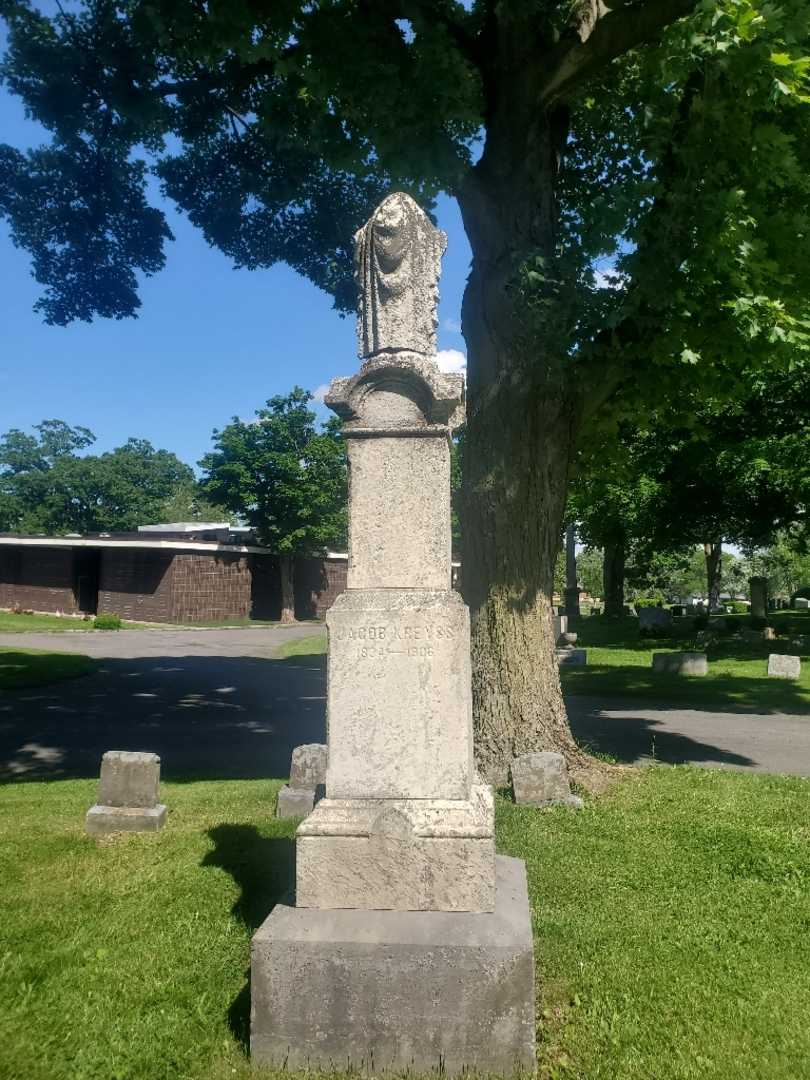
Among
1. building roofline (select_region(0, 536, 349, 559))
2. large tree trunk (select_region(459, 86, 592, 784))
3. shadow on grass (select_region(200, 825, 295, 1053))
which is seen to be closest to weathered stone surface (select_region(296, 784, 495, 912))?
shadow on grass (select_region(200, 825, 295, 1053))

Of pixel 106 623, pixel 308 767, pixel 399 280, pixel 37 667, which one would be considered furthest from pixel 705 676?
pixel 106 623

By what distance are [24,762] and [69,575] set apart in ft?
102

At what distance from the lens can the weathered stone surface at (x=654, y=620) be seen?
1187 inches

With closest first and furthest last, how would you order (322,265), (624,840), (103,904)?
(103,904) → (624,840) → (322,265)

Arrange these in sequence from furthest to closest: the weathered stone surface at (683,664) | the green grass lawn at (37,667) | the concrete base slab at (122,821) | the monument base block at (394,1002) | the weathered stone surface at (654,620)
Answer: the weathered stone surface at (654,620)
the weathered stone surface at (683,664)
the green grass lawn at (37,667)
the concrete base slab at (122,821)
the monument base block at (394,1002)

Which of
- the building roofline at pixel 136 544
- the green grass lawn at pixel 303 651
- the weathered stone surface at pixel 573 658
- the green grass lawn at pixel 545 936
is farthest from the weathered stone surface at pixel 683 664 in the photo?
the building roofline at pixel 136 544

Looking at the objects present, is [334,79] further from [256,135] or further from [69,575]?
[69,575]

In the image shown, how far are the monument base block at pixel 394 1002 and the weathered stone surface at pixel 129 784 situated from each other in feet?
12.7

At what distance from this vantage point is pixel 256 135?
1326cm

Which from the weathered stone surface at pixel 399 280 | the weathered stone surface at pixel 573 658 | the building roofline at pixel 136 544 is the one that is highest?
the building roofline at pixel 136 544

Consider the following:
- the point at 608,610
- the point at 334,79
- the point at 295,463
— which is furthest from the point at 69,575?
the point at 334,79

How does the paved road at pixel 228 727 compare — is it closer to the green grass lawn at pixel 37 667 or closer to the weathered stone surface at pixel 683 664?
the green grass lawn at pixel 37 667

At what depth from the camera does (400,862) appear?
377 cm

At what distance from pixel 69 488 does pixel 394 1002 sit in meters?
78.6
